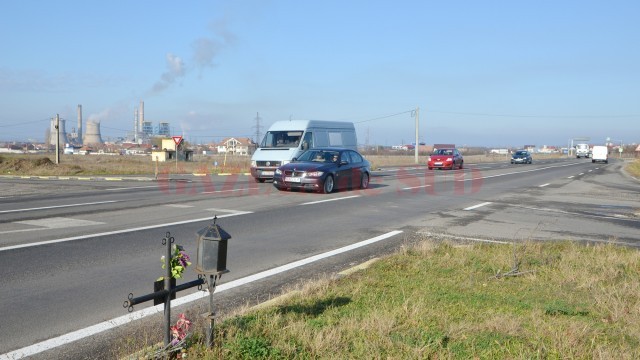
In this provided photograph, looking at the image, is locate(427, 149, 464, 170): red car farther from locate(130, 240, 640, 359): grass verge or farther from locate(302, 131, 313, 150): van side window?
locate(130, 240, 640, 359): grass verge

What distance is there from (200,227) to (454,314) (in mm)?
6413

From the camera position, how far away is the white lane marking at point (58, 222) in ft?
34.1

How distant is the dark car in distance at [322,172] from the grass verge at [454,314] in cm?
1062

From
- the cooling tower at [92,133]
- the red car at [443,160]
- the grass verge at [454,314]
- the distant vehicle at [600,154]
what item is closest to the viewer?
the grass verge at [454,314]

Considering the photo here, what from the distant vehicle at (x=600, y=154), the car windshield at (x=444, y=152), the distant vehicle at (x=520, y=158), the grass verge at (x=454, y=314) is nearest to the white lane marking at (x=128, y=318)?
the grass verge at (x=454, y=314)

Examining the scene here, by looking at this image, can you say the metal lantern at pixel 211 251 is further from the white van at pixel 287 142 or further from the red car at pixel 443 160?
the red car at pixel 443 160

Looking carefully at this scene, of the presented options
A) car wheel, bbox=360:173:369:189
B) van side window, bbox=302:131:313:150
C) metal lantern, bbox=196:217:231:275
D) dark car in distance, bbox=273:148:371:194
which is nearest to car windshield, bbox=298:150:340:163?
dark car in distance, bbox=273:148:371:194

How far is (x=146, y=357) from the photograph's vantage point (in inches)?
149

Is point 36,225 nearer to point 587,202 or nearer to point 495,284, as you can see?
point 495,284

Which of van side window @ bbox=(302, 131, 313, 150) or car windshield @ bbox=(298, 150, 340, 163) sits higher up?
van side window @ bbox=(302, 131, 313, 150)

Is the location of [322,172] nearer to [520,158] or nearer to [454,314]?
[454,314]

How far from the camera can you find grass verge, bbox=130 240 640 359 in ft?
13.3

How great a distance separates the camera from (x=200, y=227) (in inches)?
411

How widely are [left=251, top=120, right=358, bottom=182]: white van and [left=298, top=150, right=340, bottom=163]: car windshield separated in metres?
2.09
